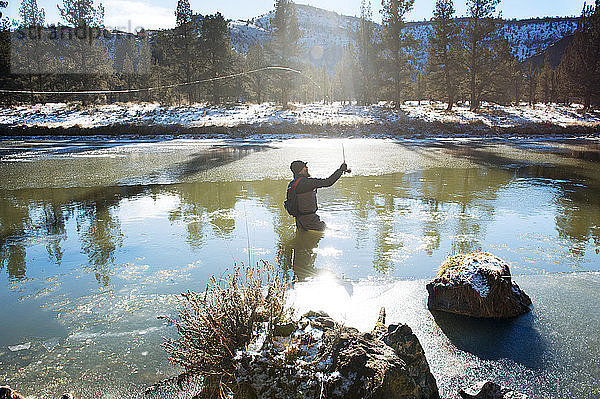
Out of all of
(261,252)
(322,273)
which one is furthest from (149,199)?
(322,273)

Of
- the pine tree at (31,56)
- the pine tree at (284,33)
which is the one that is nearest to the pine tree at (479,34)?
the pine tree at (284,33)

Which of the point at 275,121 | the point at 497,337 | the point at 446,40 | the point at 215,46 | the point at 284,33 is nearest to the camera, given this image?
the point at 497,337

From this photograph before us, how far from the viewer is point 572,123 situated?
37906mm

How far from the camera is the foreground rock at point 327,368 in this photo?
108 inches

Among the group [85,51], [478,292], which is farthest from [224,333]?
[85,51]

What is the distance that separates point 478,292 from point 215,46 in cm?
4780

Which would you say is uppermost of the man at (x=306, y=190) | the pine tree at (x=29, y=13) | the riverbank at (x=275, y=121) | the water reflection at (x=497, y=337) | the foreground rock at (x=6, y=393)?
the pine tree at (x=29, y=13)

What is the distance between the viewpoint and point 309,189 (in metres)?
7.58

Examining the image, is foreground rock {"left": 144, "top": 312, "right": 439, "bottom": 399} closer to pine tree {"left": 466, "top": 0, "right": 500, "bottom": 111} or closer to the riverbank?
the riverbank

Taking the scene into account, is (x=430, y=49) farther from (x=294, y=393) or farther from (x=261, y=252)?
(x=294, y=393)

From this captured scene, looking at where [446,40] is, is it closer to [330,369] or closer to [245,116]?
[245,116]

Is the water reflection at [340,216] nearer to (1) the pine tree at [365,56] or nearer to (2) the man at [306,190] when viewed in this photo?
(2) the man at [306,190]

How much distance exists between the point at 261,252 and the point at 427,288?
2.86m

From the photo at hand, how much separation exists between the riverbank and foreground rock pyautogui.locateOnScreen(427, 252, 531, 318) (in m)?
30.0
